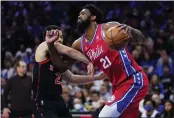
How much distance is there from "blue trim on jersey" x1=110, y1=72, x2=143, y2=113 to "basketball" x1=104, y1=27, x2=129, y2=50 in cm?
45

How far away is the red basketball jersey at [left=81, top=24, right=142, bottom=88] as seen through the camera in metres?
6.61

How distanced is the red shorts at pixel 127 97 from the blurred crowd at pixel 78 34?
554cm

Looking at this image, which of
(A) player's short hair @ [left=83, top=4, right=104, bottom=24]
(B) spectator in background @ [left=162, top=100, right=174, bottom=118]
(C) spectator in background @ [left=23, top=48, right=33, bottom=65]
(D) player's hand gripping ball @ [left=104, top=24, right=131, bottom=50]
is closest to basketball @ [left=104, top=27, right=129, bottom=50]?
(D) player's hand gripping ball @ [left=104, top=24, right=131, bottom=50]

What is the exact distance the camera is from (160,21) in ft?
57.2

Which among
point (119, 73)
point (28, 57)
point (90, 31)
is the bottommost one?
point (28, 57)

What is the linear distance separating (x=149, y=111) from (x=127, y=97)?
182 inches

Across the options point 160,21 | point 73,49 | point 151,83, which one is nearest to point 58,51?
point 73,49

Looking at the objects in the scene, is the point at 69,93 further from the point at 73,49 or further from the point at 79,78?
the point at 73,49

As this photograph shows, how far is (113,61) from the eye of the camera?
6602mm

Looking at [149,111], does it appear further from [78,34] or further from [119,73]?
[78,34]

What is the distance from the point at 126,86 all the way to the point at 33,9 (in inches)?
497

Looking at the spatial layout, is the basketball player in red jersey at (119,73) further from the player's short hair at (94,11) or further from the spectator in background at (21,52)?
the spectator in background at (21,52)

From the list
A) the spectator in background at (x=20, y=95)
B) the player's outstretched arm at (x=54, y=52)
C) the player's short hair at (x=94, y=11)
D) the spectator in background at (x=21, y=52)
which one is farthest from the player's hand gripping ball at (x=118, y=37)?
the spectator in background at (x=21, y=52)

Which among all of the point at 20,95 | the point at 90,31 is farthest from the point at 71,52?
the point at 20,95
